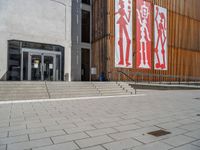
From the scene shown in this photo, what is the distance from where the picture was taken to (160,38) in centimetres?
2039

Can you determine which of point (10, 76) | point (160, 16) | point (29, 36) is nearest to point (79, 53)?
point (29, 36)

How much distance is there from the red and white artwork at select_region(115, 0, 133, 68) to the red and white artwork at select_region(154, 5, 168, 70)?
3831 mm

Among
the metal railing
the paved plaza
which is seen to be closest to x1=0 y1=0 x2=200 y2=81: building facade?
the metal railing

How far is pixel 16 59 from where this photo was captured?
14.0 m

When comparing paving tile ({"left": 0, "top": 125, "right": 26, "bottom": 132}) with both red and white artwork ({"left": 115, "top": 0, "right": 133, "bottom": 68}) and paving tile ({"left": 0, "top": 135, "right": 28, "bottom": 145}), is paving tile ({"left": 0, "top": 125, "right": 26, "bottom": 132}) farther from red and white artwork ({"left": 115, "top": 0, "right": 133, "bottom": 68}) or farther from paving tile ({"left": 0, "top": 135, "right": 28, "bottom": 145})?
red and white artwork ({"left": 115, "top": 0, "right": 133, "bottom": 68})

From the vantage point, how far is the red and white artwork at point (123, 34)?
17266 millimetres

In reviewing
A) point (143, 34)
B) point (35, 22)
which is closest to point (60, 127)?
point (35, 22)

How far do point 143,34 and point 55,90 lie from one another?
12775 millimetres

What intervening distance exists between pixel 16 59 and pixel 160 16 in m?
16.5

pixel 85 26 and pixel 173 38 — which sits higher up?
pixel 85 26

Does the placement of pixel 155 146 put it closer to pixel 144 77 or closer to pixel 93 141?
pixel 93 141

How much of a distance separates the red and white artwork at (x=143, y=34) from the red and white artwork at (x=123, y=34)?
1.06 metres

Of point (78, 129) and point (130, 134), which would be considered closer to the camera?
point (130, 134)

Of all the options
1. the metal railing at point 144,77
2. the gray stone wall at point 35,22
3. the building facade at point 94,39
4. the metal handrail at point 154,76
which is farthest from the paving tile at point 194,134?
the gray stone wall at point 35,22
